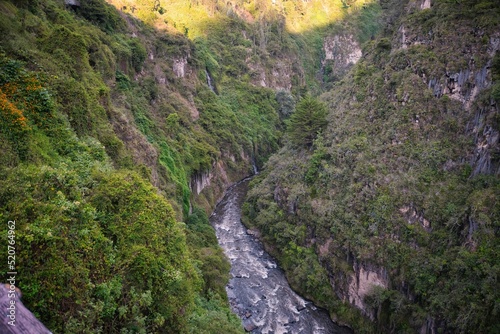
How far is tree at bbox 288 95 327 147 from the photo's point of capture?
155 ft

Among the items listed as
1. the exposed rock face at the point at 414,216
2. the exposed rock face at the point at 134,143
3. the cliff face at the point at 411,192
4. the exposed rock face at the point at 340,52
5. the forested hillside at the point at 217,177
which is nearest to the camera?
the forested hillside at the point at 217,177

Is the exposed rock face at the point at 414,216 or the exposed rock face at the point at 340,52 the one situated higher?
the exposed rock face at the point at 340,52

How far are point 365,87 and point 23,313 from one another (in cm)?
4649

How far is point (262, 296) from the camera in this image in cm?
3281

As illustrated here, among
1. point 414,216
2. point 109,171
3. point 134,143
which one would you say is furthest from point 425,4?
point 109,171

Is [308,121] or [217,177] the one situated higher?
[308,121]

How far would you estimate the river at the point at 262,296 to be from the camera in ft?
96.7

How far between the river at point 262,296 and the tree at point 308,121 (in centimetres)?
1634

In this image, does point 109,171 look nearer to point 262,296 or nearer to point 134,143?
point 134,143

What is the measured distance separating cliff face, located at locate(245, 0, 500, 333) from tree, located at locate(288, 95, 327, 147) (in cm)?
211

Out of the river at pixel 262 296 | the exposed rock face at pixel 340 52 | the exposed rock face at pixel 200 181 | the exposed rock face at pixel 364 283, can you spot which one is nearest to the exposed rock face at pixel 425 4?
the exposed rock face at pixel 364 283

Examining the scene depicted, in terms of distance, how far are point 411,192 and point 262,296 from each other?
18081mm

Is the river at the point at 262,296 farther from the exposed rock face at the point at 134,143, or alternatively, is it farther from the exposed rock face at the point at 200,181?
the exposed rock face at the point at 134,143

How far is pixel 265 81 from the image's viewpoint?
301 feet
